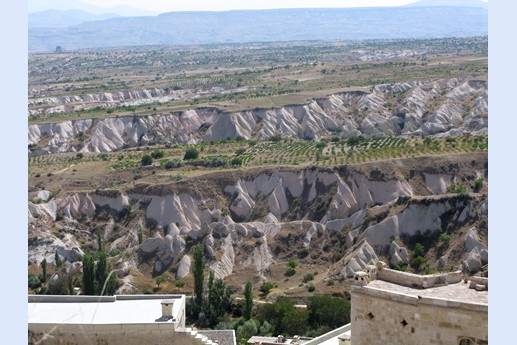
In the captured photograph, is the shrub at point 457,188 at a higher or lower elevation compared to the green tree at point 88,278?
higher

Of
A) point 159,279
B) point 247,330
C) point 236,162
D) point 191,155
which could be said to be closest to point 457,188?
point 236,162

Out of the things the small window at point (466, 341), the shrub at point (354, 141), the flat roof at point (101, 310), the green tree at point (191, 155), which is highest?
the small window at point (466, 341)

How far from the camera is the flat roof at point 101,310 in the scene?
1952 cm

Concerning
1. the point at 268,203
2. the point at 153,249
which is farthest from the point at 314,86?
the point at 153,249

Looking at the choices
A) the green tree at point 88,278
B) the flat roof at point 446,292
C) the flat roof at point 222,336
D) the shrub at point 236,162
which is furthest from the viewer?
the shrub at point 236,162

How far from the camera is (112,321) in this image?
19.4 m

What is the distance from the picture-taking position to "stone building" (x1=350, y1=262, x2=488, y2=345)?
14578mm

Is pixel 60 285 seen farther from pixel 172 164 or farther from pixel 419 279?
pixel 419 279

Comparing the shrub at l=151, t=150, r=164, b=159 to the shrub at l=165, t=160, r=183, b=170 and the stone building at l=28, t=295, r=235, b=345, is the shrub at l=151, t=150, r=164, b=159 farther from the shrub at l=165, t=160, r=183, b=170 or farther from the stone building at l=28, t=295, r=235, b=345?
the stone building at l=28, t=295, r=235, b=345

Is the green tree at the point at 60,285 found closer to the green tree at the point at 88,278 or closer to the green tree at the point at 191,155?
the green tree at the point at 88,278

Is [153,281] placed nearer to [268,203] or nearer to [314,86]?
[268,203]

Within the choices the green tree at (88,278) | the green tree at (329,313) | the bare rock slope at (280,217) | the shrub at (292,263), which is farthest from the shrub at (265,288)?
the green tree at (88,278)

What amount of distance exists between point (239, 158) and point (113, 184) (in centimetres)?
1006

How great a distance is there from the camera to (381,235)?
54.2 metres
